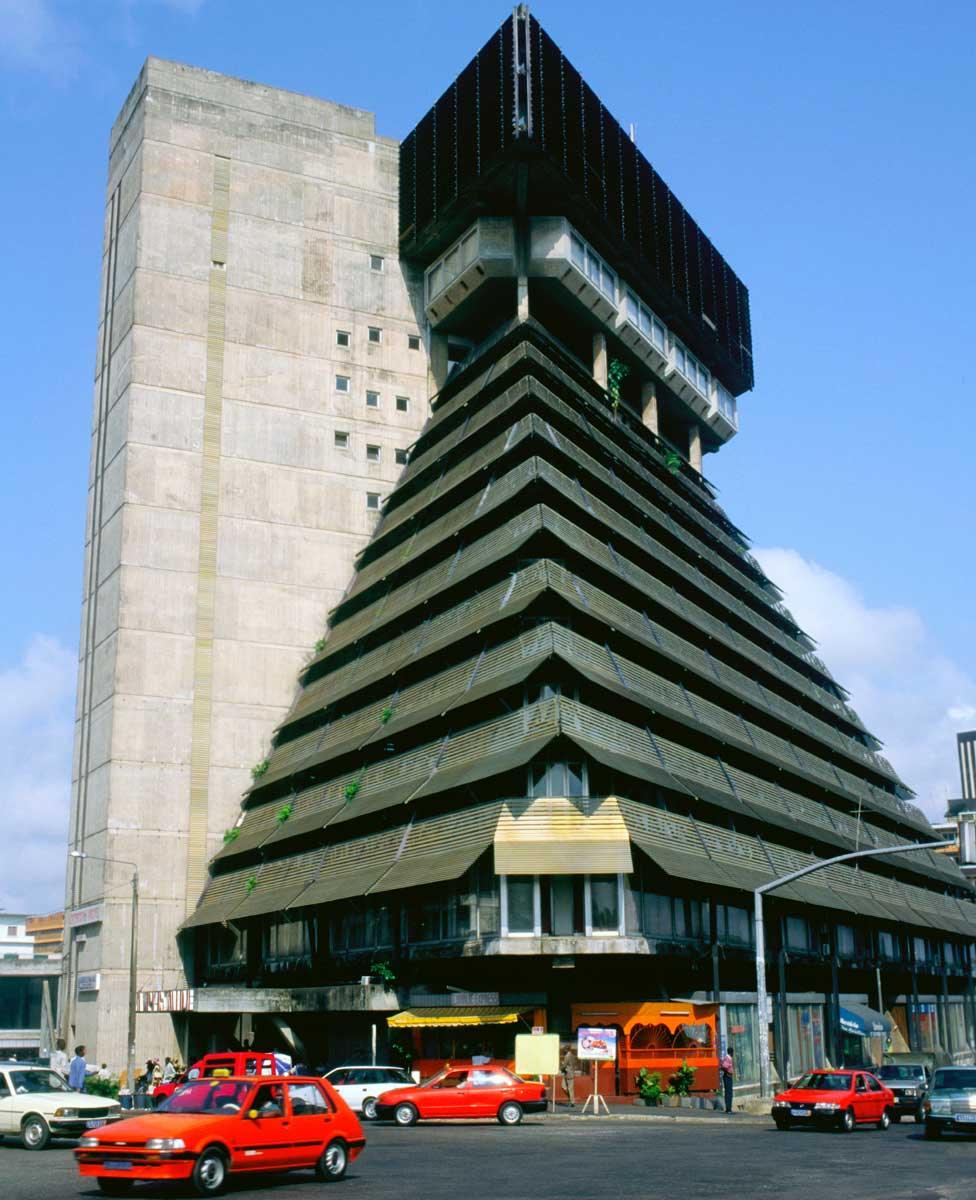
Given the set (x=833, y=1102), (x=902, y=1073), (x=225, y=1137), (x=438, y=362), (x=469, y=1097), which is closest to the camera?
(x=225, y=1137)

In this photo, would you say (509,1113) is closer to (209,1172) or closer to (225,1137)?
(225,1137)

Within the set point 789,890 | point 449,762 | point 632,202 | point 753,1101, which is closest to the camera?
point 753,1101

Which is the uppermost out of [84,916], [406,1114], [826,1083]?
[84,916]

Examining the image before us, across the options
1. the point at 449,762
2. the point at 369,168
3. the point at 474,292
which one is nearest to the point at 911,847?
the point at 449,762

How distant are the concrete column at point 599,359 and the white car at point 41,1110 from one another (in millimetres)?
52790

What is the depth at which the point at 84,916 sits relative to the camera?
2598 inches

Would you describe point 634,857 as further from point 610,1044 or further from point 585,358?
point 585,358

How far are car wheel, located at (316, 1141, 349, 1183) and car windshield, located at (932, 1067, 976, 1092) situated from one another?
59.6 feet

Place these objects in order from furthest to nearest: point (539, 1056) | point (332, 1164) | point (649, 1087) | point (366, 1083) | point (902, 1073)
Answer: point (902, 1073) → point (649, 1087) → point (366, 1083) → point (539, 1056) → point (332, 1164)

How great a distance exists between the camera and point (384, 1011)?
5059cm

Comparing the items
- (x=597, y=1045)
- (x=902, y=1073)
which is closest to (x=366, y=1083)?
(x=597, y=1045)

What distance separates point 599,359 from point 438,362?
9761 millimetres

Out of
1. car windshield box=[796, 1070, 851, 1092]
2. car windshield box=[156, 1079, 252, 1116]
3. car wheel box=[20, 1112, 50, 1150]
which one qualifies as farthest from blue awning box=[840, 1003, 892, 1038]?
car windshield box=[156, 1079, 252, 1116]

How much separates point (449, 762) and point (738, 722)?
18830 millimetres
